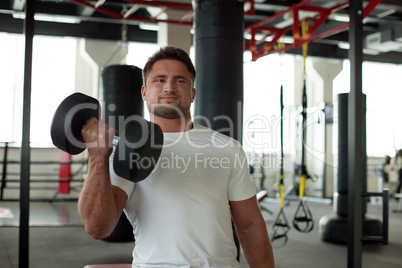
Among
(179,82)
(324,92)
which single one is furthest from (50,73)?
(179,82)

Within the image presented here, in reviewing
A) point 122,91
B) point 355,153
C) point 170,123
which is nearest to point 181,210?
point 170,123

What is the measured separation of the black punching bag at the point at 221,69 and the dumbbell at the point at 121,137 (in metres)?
1.61

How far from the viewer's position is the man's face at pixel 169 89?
1448 mm

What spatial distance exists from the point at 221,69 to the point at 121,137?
1735 millimetres

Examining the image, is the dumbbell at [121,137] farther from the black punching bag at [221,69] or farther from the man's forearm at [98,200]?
the black punching bag at [221,69]

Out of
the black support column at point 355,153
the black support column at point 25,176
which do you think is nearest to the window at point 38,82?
the black support column at point 25,176

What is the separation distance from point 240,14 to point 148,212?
1.91m

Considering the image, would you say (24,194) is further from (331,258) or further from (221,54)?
(331,258)

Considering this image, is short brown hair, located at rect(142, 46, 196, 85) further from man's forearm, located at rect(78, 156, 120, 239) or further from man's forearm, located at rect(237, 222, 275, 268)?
man's forearm, located at rect(237, 222, 275, 268)

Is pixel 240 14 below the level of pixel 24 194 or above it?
above

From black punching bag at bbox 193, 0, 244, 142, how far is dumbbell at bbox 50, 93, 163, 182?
1.61 m

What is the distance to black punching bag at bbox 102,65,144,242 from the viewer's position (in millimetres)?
4449

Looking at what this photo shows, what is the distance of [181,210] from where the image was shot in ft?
4.49

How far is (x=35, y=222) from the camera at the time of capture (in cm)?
562
